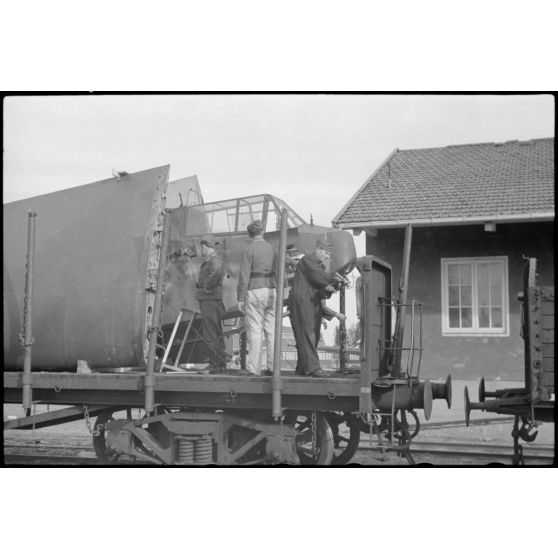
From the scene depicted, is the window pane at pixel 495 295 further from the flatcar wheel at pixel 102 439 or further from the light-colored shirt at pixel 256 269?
the flatcar wheel at pixel 102 439

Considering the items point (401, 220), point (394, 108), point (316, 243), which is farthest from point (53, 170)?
point (401, 220)

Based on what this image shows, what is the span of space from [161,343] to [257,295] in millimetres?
1477

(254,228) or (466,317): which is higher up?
(254,228)

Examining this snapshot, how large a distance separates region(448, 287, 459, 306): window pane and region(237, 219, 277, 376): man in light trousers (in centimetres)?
419

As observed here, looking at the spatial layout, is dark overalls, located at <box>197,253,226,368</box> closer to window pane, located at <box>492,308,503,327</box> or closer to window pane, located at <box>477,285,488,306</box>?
window pane, located at <box>477,285,488,306</box>

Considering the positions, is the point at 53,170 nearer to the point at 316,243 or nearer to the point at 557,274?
the point at 316,243

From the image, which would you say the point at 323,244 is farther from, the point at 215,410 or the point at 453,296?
the point at 453,296

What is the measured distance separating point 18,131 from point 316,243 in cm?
345

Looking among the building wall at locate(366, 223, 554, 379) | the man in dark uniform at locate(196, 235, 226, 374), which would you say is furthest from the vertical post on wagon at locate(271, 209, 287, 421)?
the building wall at locate(366, 223, 554, 379)

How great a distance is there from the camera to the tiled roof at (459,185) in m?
10.2

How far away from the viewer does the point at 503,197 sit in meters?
10.5

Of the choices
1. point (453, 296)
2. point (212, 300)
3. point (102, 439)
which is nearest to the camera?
point (102, 439)

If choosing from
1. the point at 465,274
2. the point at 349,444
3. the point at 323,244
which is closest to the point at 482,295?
the point at 465,274

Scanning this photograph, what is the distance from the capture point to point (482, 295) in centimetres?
1059
